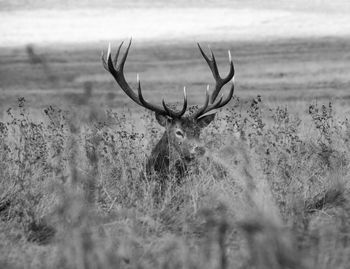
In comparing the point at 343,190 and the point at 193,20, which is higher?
the point at 193,20

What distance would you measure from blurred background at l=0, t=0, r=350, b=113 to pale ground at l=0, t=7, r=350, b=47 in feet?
0.23

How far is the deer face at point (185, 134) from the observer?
794 cm

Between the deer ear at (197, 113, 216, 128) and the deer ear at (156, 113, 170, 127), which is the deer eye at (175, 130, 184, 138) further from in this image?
the deer ear at (197, 113, 216, 128)

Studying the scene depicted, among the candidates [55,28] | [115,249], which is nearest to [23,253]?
[115,249]

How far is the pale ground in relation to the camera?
5784cm

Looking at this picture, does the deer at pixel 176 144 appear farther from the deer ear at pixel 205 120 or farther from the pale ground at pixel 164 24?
the pale ground at pixel 164 24

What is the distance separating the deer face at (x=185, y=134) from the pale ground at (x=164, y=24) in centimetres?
4402

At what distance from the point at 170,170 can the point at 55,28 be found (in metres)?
58.1

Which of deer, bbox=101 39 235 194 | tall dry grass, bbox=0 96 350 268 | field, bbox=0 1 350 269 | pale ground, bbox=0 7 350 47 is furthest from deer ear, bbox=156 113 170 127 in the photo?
pale ground, bbox=0 7 350 47

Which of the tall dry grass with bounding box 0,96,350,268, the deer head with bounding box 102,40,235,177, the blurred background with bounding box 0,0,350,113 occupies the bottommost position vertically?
the tall dry grass with bounding box 0,96,350,268

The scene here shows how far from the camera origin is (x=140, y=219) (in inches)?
249

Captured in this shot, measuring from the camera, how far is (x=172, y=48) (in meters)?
46.8

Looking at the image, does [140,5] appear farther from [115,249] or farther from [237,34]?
[115,249]

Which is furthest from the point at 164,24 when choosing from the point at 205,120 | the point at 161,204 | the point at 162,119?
the point at 161,204
